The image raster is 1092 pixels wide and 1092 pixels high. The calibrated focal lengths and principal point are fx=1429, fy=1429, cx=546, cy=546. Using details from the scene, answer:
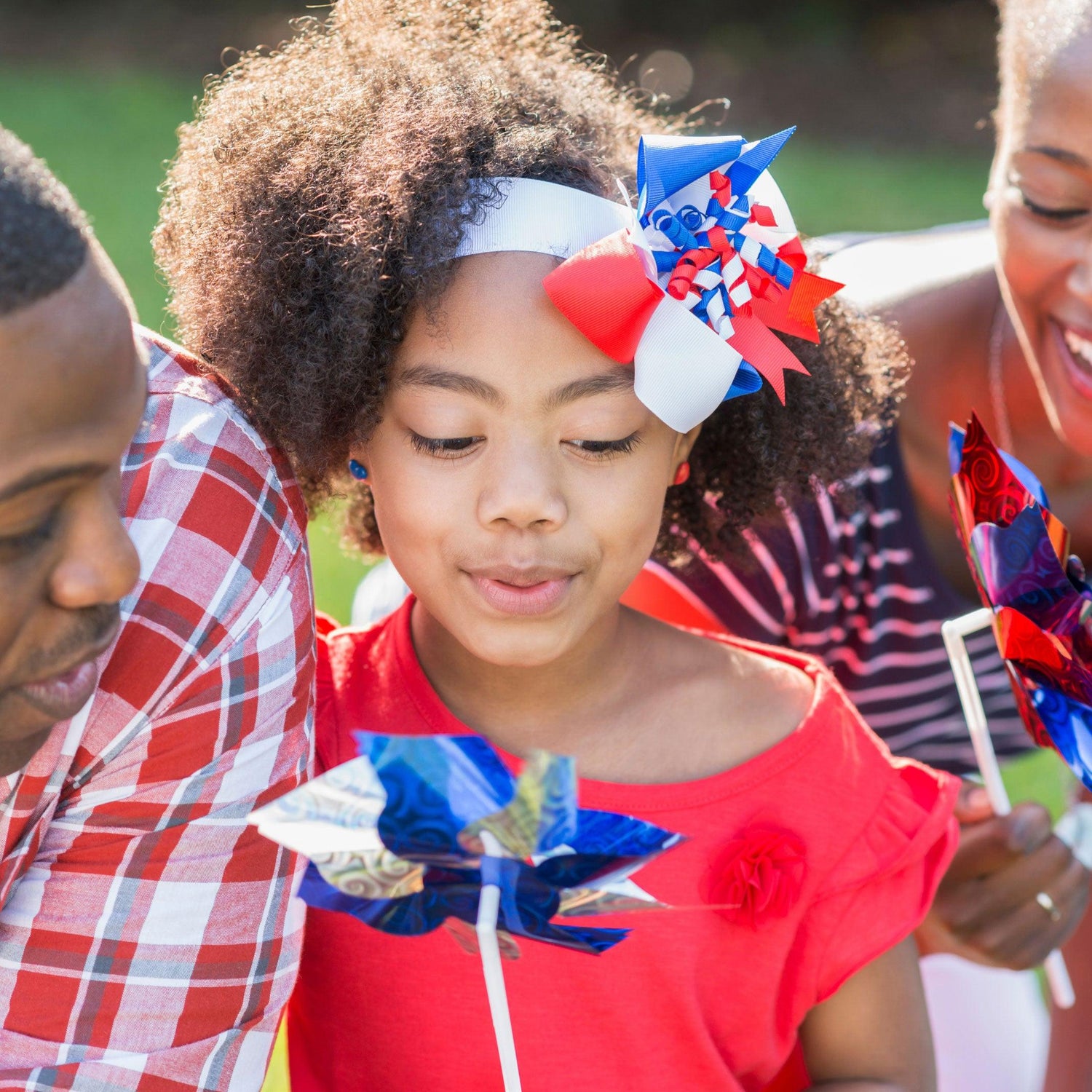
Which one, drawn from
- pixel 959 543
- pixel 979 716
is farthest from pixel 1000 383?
pixel 979 716

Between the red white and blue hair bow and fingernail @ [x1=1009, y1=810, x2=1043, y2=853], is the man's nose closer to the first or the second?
the red white and blue hair bow

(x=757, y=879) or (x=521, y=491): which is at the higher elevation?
(x=521, y=491)

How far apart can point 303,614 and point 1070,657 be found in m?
0.83

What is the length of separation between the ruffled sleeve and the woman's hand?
35 centimetres

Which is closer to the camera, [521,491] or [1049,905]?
[521,491]

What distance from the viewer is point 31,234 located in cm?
100

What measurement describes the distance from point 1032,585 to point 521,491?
0.62 meters

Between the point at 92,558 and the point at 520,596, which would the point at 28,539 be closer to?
the point at 92,558

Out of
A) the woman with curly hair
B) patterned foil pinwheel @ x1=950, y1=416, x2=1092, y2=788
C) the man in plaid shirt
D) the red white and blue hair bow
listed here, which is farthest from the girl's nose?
the woman with curly hair

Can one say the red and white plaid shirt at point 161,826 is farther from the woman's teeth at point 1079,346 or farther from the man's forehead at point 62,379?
the woman's teeth at point 1079,346

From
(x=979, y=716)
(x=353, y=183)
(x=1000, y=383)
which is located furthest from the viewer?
(x=1000, y=383)

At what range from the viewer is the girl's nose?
1.42 metres

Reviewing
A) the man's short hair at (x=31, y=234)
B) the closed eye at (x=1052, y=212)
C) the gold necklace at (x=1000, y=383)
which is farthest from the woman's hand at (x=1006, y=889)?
the man's short hair at (x=31, y=234)

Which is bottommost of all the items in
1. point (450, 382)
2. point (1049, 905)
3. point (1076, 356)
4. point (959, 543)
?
point (1049, 905)
